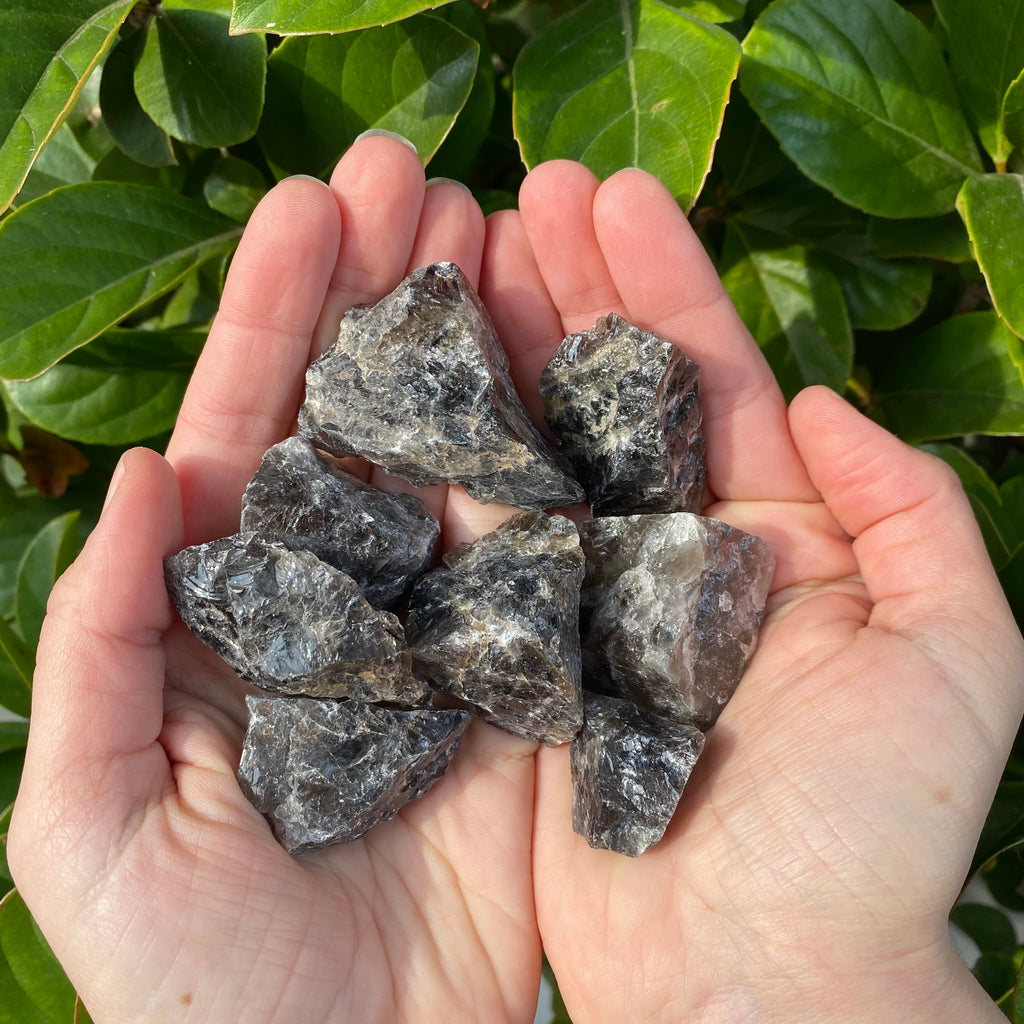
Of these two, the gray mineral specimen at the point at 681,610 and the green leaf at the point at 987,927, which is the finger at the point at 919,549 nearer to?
the gray mineral specimen at the point at 681,610

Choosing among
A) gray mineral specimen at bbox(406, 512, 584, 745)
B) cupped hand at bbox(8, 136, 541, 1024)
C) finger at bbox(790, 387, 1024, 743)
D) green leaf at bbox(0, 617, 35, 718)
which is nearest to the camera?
cupped hand at bbox(8, 136, 541, 1024)

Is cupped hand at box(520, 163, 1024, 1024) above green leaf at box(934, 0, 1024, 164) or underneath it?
underneath

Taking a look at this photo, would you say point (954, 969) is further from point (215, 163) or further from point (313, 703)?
point (215, 163)

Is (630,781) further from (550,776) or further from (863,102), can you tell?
(863,102)

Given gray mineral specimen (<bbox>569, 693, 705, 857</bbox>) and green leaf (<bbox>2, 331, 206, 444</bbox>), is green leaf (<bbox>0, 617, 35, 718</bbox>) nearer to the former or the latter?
green leaf (<bbox>2, 331, 206, 444</bbox>)

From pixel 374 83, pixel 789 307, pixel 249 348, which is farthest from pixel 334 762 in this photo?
pixel 789 307

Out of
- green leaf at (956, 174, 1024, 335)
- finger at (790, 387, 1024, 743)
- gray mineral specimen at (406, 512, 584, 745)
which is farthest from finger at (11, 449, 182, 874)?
green leaf at (956, 174, 1024, 335)

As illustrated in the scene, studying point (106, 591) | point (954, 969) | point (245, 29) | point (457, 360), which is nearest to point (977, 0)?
point (457, 360)
